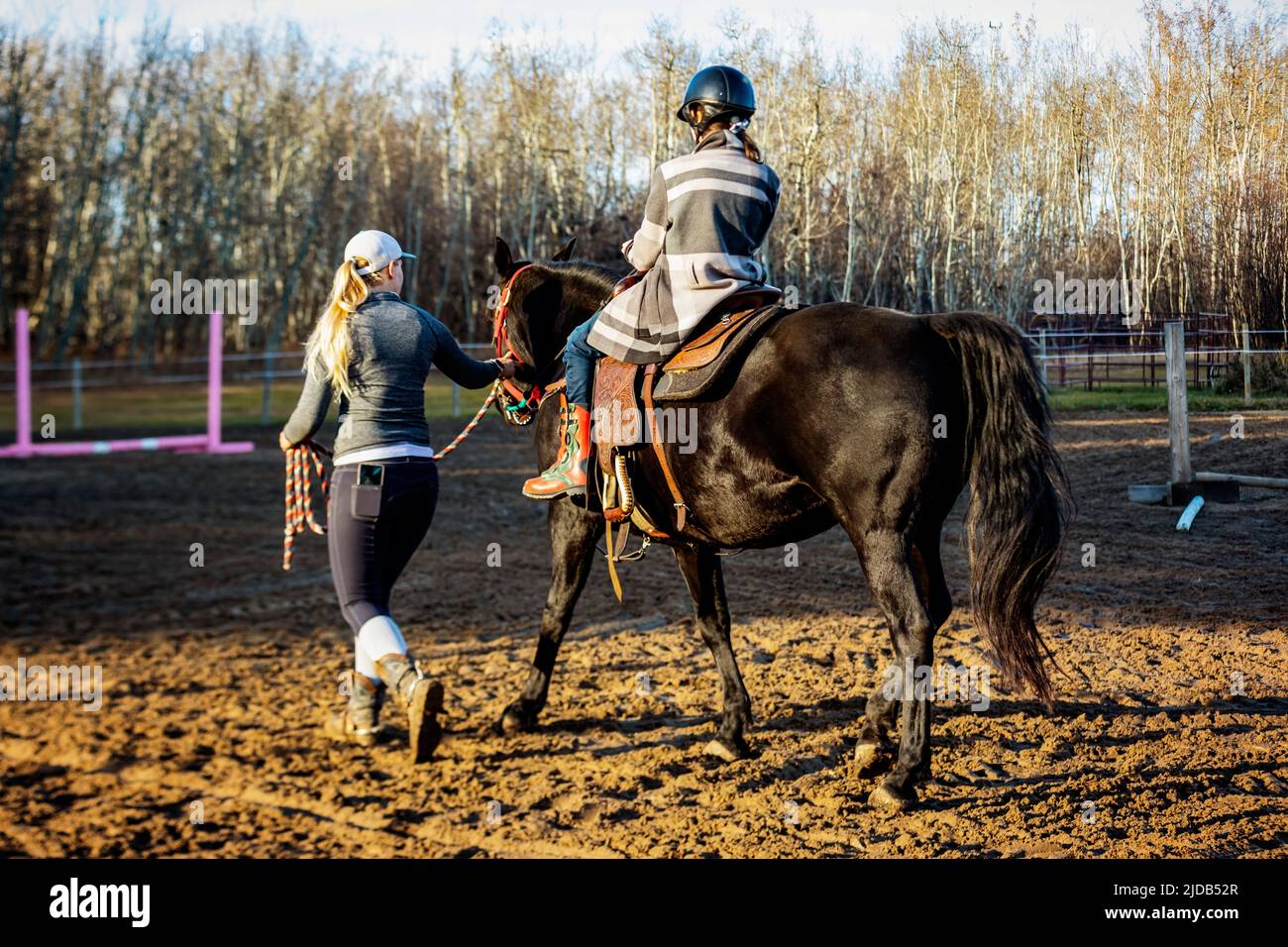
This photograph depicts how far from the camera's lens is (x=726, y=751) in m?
4.39

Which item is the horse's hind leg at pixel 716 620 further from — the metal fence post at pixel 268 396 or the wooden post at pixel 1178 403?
the metal fence post at pixel 268 396

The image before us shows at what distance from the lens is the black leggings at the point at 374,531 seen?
4.32 m

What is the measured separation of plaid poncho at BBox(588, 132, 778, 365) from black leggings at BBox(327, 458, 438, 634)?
3.46 ft

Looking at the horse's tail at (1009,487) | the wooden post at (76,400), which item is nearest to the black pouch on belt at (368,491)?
the horse's tail at (1009,487)

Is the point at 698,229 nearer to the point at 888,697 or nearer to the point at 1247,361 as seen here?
the point at 888,697

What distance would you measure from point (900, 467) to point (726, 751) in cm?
152

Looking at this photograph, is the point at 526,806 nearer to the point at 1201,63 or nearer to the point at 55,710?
the point at 55,710

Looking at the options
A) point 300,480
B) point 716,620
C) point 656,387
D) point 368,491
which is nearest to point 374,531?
point 368,491

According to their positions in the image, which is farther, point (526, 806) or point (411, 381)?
point (411, 381)

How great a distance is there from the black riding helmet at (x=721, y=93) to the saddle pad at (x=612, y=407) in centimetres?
108

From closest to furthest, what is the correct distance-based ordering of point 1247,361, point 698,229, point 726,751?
point 698,229 → point 726,751 → point 1247,361

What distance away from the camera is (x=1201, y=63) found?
895 centimetres
